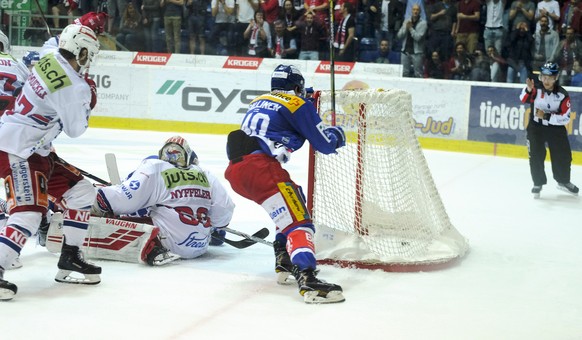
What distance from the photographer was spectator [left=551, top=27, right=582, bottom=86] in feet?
33.9

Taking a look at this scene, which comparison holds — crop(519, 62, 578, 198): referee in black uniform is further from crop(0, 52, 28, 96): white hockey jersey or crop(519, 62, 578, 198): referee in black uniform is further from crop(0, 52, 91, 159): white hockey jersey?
crop(0, 52, 91, 159): white hockey jersey

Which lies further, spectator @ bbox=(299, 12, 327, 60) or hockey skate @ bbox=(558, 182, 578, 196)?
spectator @ bbox=(299, 12, 327, 60)

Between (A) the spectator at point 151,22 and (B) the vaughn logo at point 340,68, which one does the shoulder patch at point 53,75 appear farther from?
(A) the spectator at point 151,22

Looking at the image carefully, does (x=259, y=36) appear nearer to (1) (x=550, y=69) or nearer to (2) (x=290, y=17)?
(2) (x=290, y=17)

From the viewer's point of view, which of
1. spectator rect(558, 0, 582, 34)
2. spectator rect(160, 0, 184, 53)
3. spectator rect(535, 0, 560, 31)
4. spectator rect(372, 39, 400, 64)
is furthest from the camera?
spectator rect(160, 0, 184, 53)

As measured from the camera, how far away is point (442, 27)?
36.8ft

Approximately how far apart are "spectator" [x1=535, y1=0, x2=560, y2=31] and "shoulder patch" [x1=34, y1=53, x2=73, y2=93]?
7.79 meters

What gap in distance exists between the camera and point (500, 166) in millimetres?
9609

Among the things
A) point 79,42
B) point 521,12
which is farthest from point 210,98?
point 79,42

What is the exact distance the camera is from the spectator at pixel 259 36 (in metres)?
12.1

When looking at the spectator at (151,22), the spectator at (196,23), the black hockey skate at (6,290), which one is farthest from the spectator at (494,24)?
the black hockey skate at (6,290)

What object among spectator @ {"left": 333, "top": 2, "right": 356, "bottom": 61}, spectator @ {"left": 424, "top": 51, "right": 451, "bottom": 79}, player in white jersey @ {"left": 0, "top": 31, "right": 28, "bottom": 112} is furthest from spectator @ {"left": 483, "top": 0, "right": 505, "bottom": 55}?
player in white jersey @ {"left": 0, "top": 31, "right": 28, "bottom": 112}

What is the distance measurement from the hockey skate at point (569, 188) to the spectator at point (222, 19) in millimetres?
5674

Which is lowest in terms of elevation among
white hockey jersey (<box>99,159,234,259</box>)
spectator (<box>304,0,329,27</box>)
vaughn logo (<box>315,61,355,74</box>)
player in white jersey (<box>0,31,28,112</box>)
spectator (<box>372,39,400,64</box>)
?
white hockey jersey (<box>99,159,234,259</box>)
